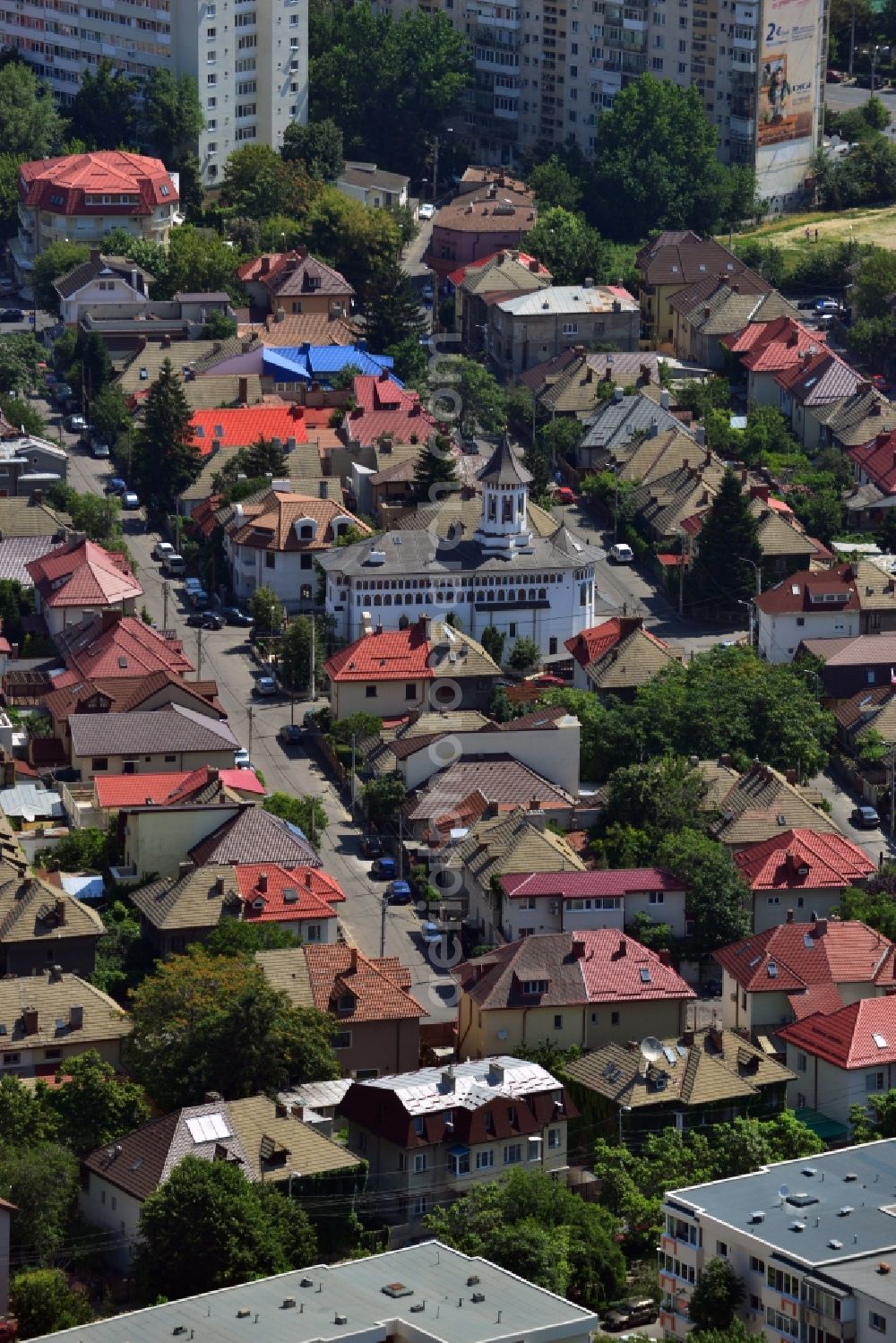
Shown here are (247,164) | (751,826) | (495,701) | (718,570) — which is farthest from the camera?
(247,164)

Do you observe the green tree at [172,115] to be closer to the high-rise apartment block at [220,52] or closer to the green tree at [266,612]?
the high-rise apartment block at [220,52]

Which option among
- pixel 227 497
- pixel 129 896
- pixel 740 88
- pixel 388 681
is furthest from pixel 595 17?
pixel 129 896

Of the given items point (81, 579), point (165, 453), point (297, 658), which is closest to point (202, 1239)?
point (297, 658)

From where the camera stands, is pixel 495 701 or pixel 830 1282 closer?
pixel 830 1282

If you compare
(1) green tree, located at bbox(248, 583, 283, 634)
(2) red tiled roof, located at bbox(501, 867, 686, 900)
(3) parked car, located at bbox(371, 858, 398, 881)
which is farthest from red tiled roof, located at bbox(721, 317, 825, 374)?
(2) red tiled roof, located at bbox(501, 867, 686, 900)

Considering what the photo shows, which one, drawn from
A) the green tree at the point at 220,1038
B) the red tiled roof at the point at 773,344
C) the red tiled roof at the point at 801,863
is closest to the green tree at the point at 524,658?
the red tiled roof at the point at 801,863

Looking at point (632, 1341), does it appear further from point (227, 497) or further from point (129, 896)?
point (227, 497)

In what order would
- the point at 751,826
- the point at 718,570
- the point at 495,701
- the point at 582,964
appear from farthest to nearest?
the point at 718,570, the point at 495,701, the point at 751,826, the point at 582,964
